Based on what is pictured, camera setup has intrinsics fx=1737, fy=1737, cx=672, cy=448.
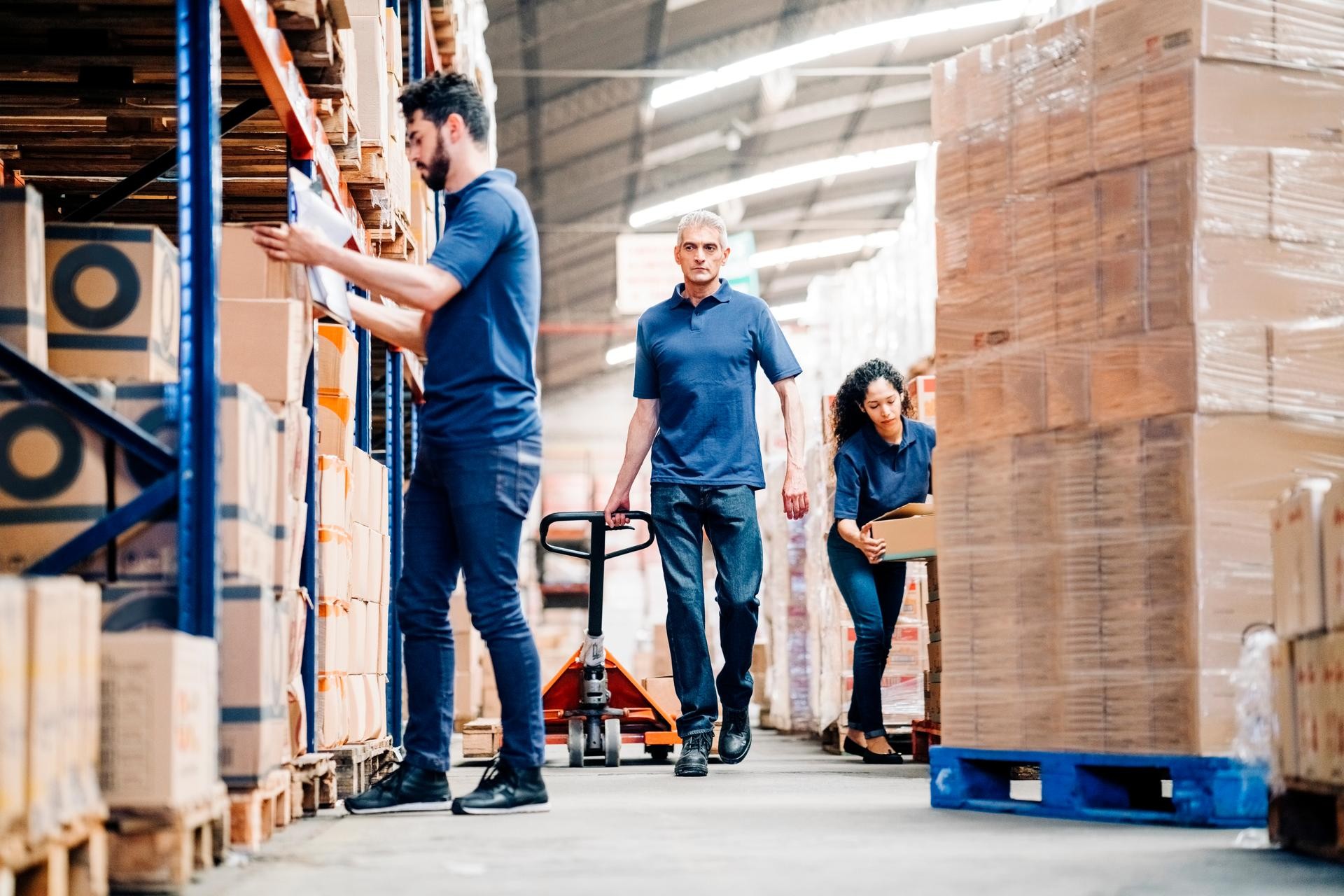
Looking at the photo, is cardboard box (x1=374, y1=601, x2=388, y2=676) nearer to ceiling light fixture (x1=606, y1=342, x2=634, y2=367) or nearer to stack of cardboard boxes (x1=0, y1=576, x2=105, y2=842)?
stack of cardboard boxes (x1=0, y1=576, x2=105, y2=842)

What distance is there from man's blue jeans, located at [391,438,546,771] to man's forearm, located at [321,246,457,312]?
40 centimetres

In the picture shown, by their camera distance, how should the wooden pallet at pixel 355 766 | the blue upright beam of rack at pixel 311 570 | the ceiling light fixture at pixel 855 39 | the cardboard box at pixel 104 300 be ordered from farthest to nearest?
1. the ceiling light fixture at pixel 855 39
2. the wooden pallet at pixel 355 766
3. the blue upright beam of rack at pixel 311 570
4. the cardboard box at pixel 104 300

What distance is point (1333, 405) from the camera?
175 inches

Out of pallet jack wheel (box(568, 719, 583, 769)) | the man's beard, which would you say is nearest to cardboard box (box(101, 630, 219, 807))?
the man's beard

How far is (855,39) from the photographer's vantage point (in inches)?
645

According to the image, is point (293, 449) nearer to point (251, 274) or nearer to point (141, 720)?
point (251, 274)

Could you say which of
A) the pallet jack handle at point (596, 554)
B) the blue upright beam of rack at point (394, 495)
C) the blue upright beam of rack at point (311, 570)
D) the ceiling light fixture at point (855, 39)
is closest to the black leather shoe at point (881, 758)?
the pallet jack handle at point (596, 554)

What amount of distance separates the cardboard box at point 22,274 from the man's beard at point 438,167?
1131 mm

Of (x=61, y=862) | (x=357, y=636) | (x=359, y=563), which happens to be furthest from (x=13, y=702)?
(x=359, y=563)

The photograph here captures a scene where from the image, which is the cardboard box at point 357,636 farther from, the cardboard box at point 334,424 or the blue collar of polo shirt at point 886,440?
the blue collar of polo shirt at point 886,440

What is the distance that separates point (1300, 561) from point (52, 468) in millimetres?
2777

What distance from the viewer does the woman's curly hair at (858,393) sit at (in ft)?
25.6

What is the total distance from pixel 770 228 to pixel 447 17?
16531 mm

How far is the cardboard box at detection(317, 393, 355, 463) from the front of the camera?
20.1 ft
